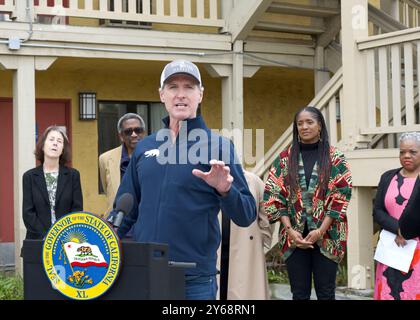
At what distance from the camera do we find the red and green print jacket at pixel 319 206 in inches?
230

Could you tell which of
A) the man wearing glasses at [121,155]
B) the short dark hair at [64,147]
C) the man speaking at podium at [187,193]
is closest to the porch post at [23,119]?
the short dark hair at [64,147]

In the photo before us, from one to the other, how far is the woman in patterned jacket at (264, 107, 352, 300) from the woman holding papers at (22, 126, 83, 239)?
187 cm

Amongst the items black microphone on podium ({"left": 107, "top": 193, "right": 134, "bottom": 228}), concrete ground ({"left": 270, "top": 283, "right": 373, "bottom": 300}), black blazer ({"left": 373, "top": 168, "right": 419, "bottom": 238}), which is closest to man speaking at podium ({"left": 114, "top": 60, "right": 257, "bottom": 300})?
black microphone on podium ({"left": 107, "top": 193, "right": 134, "bottom": 228})

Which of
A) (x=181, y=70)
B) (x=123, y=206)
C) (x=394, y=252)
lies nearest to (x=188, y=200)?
(x=123, y=206)

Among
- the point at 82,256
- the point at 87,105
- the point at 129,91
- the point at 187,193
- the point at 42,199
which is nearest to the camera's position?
the point at 82,256

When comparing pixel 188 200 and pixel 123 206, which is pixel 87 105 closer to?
pixel 188 200

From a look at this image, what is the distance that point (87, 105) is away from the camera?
473 inches

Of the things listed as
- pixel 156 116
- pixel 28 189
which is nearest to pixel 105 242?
pixel 28 189

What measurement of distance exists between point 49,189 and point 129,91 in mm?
5600

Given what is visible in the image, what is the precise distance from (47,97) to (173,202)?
8694mm

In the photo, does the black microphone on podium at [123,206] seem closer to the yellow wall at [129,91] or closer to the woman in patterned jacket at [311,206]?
the woman in patterned jacket at [311,206]

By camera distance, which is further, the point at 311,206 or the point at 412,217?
the point at 311,206

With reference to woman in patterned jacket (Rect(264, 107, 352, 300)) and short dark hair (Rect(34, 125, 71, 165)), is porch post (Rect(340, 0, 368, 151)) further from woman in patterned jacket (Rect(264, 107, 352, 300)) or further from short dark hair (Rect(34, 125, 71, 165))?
short dark hair (Rect(34, 125, 71, 165))

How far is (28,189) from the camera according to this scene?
23.0ft
